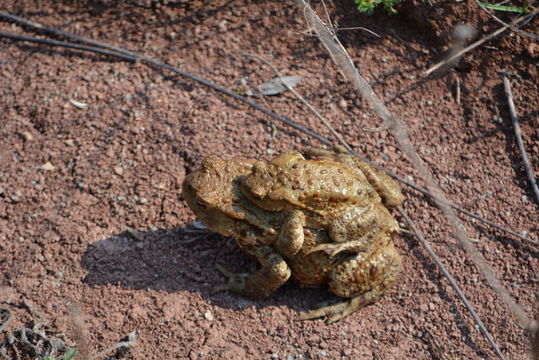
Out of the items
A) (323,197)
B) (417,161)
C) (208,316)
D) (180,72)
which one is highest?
(417,161)

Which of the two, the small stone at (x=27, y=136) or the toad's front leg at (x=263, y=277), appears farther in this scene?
the small stone at (x=27, y=136)

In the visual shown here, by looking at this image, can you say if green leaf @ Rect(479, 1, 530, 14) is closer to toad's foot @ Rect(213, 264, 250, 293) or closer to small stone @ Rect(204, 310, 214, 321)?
toad's foot @ Rect(213, 264, 250, 293)

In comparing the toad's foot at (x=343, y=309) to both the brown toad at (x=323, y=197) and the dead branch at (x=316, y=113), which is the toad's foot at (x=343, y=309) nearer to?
the brown toad at (x=323, y=197)

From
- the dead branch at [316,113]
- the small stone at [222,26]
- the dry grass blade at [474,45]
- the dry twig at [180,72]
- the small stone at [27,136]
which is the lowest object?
the small stone at [27,136]

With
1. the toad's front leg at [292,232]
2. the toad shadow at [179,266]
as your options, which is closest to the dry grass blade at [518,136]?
the toad shadow at [179,266]

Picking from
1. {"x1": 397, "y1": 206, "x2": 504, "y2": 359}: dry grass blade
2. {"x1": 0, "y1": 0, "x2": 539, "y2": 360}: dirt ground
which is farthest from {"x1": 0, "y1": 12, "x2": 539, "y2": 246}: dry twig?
{"x1": 397, "y1": 206, "x2": 504, "y2": 359}: dry grass blade

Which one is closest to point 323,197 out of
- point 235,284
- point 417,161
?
point 235,284

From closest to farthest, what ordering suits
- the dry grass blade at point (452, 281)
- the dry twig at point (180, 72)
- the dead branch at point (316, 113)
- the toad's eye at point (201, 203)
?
the toad's eye at point (201, 203)
the dry grass blade at point (452, 281)
the dry twig at point (180, 72)
the dead branch at point (316, 113)

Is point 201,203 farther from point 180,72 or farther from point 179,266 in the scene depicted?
point 180,72
